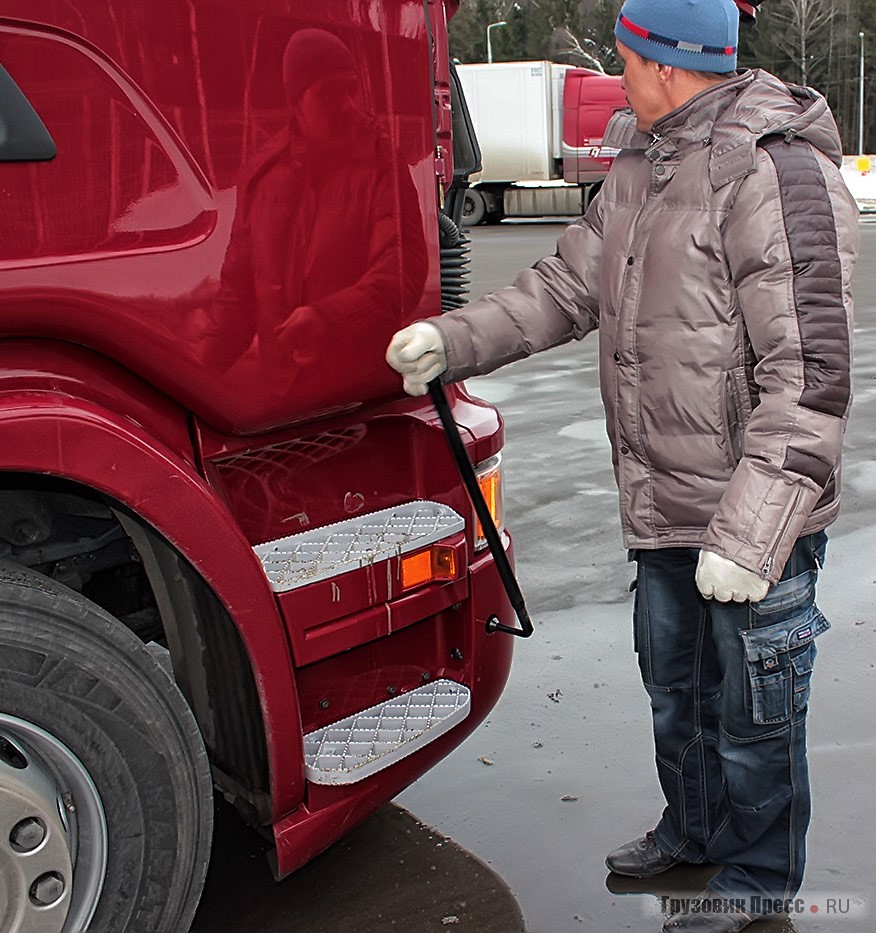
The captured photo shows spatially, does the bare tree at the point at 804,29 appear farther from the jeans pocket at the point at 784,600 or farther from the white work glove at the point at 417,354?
the white work glove at the point at 417,354

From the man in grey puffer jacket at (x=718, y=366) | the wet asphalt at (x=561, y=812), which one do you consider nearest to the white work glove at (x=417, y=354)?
the man in grey puffer jacket at (x=718, y=366)

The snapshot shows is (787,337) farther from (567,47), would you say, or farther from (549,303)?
(567,47)

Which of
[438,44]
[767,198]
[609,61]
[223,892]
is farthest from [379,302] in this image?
[609,61]

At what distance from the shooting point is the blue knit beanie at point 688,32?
2.45 m

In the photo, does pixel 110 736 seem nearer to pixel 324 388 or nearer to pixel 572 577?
pixel 324 388

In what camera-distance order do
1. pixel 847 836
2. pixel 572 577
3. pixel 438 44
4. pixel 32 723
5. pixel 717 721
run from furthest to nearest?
pixel 572 577
pixel 847 836
pixel 717 721
pixel 438 44
pixel 32 723

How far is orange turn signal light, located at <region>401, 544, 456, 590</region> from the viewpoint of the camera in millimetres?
2566

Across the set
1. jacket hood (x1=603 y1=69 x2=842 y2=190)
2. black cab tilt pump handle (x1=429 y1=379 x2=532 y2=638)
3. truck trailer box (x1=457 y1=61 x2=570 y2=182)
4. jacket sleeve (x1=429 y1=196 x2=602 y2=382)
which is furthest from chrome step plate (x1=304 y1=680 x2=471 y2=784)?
truck trailer box (x1=457 y1=61 x2=570 y2=182)

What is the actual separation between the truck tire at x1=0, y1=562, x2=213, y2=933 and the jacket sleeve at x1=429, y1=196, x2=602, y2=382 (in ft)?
3.30

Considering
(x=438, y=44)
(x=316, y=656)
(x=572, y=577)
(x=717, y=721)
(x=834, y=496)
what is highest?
(x=438, y=44)

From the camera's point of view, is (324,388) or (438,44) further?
(438,44)

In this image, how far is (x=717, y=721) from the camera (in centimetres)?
288

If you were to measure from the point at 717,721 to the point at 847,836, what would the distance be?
22.0 inches

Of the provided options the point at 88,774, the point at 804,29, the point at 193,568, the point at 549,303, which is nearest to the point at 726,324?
the point at 549,303
